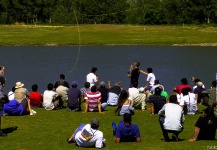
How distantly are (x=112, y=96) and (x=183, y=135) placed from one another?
274 inches

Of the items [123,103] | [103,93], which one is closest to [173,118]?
[123,103]

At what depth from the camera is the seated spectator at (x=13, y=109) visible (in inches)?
715

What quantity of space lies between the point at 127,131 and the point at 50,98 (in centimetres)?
721

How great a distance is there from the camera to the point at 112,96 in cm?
2172

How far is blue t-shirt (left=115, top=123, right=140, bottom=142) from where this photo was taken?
1364 cm

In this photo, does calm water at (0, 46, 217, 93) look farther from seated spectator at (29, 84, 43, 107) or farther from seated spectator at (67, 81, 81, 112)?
seated spectator at (67, 81, 81, 112)

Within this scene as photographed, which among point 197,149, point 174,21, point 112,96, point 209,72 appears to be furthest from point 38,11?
point 197,149

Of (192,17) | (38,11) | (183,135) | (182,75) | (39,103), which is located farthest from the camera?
(38,11)

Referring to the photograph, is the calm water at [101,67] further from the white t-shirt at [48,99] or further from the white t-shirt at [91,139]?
the white t-shirt at [91,139]

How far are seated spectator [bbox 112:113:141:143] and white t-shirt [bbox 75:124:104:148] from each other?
67 centimetres

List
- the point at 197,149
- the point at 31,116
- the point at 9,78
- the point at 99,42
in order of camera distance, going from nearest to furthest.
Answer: the point at 197,149
the point at 31,116
the point at 9,78
the point at 99,42

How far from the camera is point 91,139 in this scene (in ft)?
43.4

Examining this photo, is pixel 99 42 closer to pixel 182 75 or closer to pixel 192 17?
pixel 182 75

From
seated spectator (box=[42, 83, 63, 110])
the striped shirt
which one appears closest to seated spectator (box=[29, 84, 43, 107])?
seated spectator (box=[42, 83, 63, 110])
